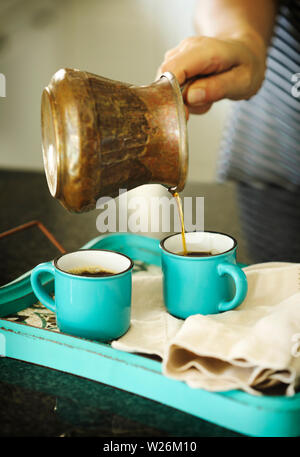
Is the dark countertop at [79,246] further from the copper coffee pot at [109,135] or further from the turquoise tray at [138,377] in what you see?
the copper coffee pot at [109,135]

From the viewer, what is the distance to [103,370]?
0.67 m

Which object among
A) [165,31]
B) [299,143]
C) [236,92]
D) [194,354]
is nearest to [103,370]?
[194,354]

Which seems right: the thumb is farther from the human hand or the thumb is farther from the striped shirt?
the striped shirt

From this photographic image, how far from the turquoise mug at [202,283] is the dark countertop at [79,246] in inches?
7.3

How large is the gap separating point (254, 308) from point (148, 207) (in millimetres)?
520

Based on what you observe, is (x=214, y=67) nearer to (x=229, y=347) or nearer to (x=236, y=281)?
(x=236, y=281)

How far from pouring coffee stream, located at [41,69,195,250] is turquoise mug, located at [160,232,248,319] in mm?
128

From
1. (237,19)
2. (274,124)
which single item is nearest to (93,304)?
(237,19)

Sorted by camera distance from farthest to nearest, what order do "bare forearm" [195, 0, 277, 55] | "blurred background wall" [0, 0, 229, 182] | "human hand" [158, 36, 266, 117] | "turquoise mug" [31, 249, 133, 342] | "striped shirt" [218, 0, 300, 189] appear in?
"blurred background wall" [0, 0, 229, 182], "striped shirt" [218, 0, 300, 189], "bare forearm" [195, 0, 277, 55], "human hand" [158, 36, 266, 117], "turquoise mug" [31, 249, 133, 342]

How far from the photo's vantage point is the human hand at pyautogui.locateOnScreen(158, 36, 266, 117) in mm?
958

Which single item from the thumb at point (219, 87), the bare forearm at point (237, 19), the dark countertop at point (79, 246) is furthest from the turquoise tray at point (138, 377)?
the bare forearm at point (237, 19)

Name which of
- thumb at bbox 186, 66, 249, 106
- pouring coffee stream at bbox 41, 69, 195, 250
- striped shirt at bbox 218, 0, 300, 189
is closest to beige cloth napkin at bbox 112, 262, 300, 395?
pouring coffee stream at bbox 41, 69, 195, 250

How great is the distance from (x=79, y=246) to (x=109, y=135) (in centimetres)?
55

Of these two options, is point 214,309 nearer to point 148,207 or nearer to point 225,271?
point 225,271
